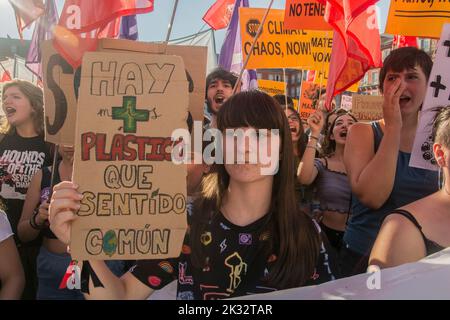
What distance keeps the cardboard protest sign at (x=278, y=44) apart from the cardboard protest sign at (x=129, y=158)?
357 cm

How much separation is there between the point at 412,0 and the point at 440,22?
10.7 inches

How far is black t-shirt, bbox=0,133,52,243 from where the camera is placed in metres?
2.65

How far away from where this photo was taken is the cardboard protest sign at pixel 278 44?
4855 mm

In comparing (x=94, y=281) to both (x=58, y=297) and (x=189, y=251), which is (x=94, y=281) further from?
(x=58, y=297)

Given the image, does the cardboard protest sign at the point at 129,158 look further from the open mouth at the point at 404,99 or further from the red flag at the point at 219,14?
the red flag at the point at 219,14

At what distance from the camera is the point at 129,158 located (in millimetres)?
1284

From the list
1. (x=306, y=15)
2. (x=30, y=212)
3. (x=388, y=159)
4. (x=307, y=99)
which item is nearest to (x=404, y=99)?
(x=388, y=159)

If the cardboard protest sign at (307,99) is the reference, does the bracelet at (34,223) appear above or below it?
below

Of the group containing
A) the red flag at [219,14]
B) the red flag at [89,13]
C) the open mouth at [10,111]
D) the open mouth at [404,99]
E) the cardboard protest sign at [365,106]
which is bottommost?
the open mouth at [10,111]

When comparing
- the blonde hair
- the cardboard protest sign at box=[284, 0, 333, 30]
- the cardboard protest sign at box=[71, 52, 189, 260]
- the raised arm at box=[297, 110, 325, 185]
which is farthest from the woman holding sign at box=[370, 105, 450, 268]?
the cardboard protest sign at box=[284, 0, 333, 30]

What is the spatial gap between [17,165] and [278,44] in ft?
10.4

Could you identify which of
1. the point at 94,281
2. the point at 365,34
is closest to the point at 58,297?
the point at 94,281

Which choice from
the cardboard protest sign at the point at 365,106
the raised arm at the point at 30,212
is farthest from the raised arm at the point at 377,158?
the cardboard protest sign at the point at 365,106

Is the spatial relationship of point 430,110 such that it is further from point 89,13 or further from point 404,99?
point 89,13
